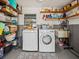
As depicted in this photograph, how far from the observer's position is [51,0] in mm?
6734

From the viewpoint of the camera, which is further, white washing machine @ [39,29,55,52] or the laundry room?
white washing machine @ [39,29,55,52]

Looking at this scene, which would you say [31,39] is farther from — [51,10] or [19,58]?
[51,10]

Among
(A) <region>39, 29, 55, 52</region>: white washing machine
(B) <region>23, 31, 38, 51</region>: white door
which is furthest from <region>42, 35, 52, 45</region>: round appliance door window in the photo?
(B) <region>23, 31, 38, 51</region>: white door

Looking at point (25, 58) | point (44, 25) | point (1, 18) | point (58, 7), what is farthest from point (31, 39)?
point (58, 7)

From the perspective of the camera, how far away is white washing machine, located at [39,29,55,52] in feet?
19.3

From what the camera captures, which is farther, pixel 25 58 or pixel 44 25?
pixel 44 25

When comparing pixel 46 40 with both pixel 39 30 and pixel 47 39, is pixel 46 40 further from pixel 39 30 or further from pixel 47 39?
pixel 39 30

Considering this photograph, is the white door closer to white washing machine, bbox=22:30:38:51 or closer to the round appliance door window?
white washing machine, bbox=22:30:38:51

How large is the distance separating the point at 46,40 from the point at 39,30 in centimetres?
53

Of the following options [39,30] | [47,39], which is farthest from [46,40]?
[39,30]

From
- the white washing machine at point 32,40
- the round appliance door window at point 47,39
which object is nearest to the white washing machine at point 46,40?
the round appliance door window at point 47,39

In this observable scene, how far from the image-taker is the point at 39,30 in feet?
19.4

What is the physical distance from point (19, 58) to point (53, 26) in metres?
4.33

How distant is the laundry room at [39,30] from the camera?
522 centimetres
